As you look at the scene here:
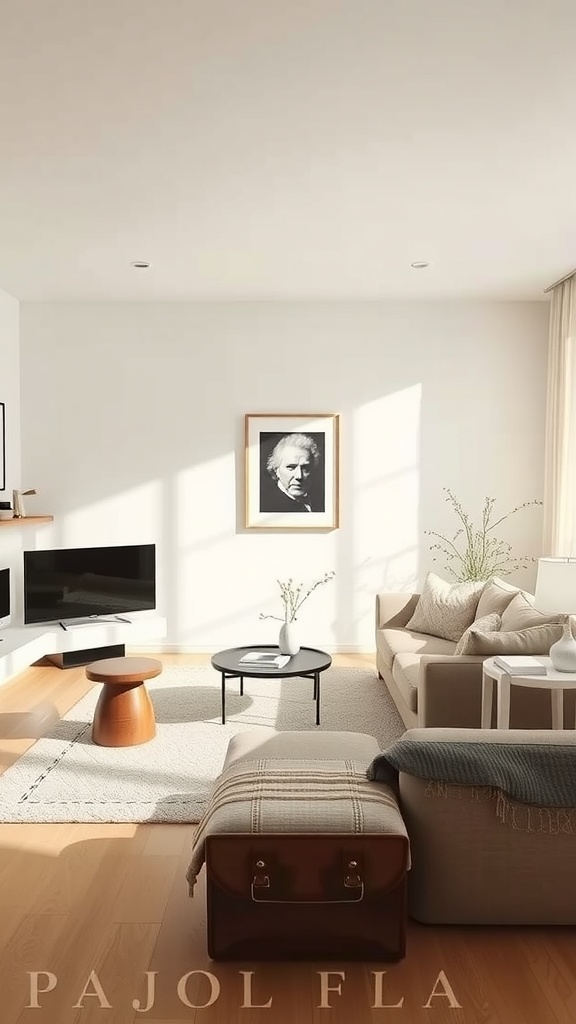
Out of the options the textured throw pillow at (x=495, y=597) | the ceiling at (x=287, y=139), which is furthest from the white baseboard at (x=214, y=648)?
the ceiling at (x=287, y=139)

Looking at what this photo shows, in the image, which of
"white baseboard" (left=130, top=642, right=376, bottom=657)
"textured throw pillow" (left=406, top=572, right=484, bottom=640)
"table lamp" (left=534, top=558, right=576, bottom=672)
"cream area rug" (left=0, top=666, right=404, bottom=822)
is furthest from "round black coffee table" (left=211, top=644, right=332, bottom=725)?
"white baseboard" (left=130, top=642, right=376, bottom=657)

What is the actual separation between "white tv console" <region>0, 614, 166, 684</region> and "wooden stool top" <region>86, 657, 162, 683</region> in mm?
822

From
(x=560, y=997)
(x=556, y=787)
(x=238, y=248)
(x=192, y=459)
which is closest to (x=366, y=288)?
(x=238, y=248)

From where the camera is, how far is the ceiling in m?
2.75

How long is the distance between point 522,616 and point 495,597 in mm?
618

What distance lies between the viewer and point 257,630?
6855 mm

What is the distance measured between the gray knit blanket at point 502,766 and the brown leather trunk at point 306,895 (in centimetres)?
26

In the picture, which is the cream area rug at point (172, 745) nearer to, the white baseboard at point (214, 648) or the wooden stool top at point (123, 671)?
the wooden stool top at point (123, 671)

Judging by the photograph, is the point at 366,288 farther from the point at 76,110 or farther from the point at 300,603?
A: the point at 76,110

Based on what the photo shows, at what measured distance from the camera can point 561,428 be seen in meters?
6.25

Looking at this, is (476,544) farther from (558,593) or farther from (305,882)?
(305,882)

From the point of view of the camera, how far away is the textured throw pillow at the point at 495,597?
4825 mm

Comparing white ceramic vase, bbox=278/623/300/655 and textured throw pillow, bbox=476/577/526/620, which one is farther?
white ceramic vase, bbox=278/623/300/655

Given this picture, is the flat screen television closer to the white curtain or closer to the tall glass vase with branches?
the tall glass vase with branches
